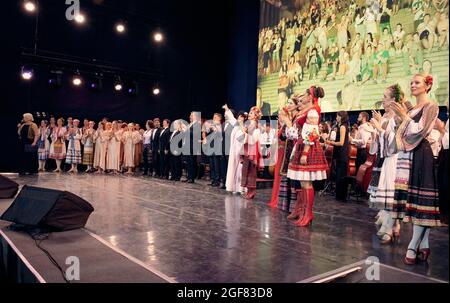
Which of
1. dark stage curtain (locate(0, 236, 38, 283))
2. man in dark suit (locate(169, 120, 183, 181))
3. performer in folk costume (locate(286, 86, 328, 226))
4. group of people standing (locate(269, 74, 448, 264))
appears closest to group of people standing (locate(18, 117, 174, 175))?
man in dark suit (locate(169, 120, 183, 181))

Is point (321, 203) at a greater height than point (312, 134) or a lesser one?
lesser

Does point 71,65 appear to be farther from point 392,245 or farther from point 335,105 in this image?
point 392,245

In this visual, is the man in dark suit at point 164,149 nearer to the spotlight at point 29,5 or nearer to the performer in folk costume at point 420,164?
the spotlight at point 29,5

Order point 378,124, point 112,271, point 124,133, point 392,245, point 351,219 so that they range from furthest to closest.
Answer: point 124,133, point 351,219, point 378,124, point 392,245, point 112,271

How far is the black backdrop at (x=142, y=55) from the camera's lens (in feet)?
34.5

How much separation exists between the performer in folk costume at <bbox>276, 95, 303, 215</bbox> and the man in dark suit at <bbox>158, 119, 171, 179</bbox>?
478cm

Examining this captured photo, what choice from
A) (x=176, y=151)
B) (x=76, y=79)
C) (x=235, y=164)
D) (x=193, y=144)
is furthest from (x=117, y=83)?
(x=235, y=164)

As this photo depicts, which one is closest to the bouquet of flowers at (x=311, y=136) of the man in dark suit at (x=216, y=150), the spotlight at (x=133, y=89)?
the man in dark suit at (x=216, y=150)

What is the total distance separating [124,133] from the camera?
447 inches

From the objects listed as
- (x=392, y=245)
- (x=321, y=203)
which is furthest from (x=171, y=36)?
(x=392, y=245)

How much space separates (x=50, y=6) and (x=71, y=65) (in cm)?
195

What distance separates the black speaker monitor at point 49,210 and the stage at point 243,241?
204 millimetres

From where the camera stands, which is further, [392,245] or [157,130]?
[157,130]

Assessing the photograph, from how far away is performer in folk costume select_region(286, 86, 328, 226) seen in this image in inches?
163
